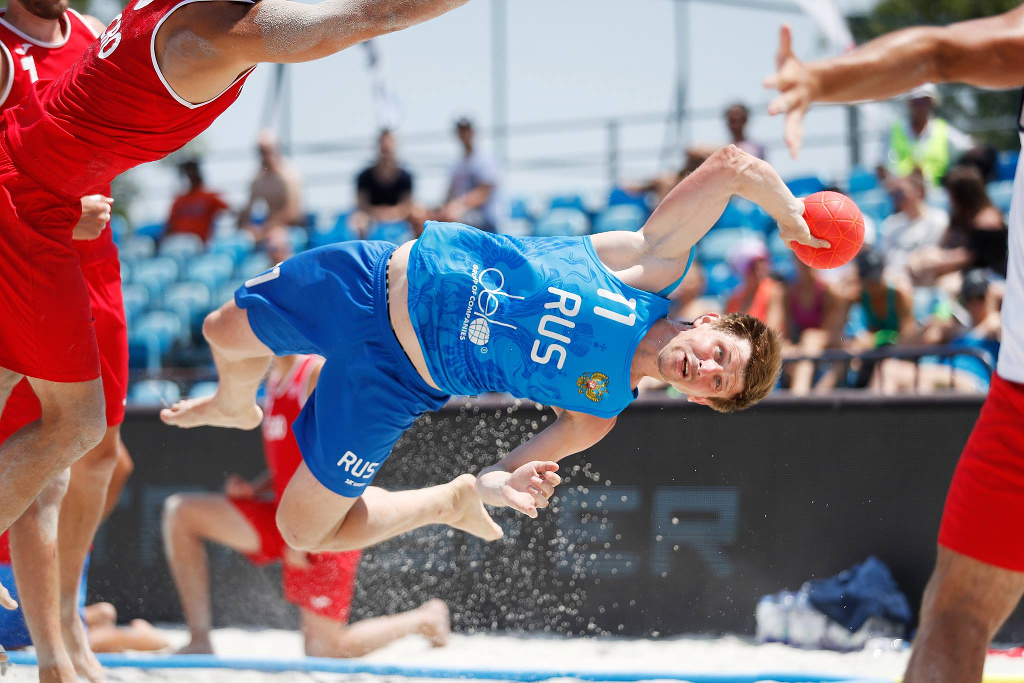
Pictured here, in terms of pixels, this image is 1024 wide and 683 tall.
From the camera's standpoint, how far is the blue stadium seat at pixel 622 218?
8.74 m

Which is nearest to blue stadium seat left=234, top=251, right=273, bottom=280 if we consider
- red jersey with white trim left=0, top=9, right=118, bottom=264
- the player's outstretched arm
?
red jersey with white trim left=0, top=9, right=118, bottom=264

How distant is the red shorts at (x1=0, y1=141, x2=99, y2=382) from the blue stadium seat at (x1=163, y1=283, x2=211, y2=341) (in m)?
6.43

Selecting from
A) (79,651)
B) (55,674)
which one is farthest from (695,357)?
(79,651)

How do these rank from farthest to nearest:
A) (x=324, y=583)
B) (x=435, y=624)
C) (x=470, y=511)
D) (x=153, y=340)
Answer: (x=153, y=340)
(x=435, y=624)
(x=324, y=583)
(x=470, y=511)

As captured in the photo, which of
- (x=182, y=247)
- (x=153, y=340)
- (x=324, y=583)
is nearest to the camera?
(x=324, y=583)

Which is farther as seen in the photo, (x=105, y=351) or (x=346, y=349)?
(x=105, y=351)

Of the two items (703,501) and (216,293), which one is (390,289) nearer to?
(703,501)

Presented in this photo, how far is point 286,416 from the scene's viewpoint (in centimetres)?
505

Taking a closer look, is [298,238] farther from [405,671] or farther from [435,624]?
[405,671]

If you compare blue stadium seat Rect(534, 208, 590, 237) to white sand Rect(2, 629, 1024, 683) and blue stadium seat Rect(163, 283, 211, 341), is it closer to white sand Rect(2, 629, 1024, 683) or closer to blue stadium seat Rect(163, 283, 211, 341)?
blue stadium seat Rect(163, 283, 211, 341)

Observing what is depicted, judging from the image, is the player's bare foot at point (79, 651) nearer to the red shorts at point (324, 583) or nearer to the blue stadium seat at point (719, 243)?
the red shorts at point (324, 583)

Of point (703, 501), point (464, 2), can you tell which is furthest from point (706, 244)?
point (464, 2)

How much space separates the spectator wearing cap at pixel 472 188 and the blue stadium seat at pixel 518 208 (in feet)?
4.80

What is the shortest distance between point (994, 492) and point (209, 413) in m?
2.78
